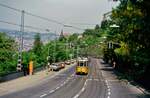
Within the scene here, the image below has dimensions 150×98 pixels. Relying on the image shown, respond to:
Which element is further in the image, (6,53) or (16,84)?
(6,53)

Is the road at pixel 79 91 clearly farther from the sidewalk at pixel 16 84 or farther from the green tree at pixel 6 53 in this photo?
the green tree at pixel 6 53

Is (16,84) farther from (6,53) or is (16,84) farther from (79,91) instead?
(6,53)

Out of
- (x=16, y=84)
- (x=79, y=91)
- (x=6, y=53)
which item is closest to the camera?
(x=79, y=91)

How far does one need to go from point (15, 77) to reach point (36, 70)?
819 inches

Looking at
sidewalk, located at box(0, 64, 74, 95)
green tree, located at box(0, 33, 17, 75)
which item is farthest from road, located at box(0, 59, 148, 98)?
green tree, located at box(0, 33, 17, 75)

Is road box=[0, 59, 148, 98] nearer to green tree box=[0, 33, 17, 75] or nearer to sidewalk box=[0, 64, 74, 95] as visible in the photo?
sidewalk box=[0, 64, 74, 95]

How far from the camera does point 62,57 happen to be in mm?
135625

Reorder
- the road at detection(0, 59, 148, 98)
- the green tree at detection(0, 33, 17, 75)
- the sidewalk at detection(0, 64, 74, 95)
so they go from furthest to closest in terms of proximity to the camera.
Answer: the green tree at detection(0, 33, 17, 75)
the sidewalk at detection(0, 64, 74, 95)
the road at detection(0, 59, 148, 98)

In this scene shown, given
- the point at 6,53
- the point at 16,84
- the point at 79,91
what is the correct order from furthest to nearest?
1. the point at 6,53
2. the point at 16,84
3. the point at 79,91

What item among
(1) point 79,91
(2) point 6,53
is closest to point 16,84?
(1) point 79,91

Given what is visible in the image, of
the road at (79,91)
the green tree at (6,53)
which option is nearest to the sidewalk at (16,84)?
the road at (79,91)

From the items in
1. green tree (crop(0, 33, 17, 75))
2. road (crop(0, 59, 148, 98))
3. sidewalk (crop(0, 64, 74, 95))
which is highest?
green tree (crop(0, 33, 17, 75))

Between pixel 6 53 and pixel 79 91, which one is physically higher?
pixel 6 53

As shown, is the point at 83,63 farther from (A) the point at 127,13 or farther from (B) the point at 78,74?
(A) the point at 127,13
